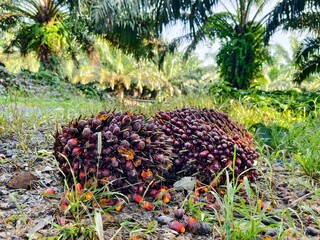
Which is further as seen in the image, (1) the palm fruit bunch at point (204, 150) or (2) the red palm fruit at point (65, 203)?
(1) the palm fruit bunch at point (204, 150)

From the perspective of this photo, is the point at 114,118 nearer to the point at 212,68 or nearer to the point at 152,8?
the point at 152,8

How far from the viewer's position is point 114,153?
1.49 metres

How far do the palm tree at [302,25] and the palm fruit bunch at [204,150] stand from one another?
719cm

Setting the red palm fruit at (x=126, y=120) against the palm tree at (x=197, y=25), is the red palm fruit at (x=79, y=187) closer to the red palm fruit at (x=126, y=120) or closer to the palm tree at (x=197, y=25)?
the red palm fruit at (x=126, y=120)

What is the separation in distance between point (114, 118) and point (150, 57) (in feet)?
A: 33.7

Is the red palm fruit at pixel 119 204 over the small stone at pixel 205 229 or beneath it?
over

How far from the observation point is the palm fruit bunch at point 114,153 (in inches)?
57.4

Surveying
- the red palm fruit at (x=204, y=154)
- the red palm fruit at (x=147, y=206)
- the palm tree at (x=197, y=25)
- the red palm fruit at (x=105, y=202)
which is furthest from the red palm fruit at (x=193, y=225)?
the palm tree at (x=197, y=25)

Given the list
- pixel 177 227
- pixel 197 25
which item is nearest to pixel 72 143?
pixel 177 227

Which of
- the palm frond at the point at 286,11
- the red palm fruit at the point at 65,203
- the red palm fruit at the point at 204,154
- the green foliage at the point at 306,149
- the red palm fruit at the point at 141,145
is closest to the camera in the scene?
the red palm fruit at the point at 65,203

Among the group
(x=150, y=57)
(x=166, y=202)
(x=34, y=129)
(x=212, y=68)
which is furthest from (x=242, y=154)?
(x=212, y=68)

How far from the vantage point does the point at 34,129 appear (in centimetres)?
254

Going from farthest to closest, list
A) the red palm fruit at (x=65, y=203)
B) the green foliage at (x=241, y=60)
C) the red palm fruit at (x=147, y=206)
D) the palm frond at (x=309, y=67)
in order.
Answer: the palm frond at (x=309, y=67), the green foliage at (x=241, y=60), the red palm fruit at (x=147, y=206), the red palm fruit at (x=65, y=203)

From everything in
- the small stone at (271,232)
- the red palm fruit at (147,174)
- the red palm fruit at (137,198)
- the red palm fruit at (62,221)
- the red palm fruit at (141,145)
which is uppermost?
the red palm fruit at (141,145)
